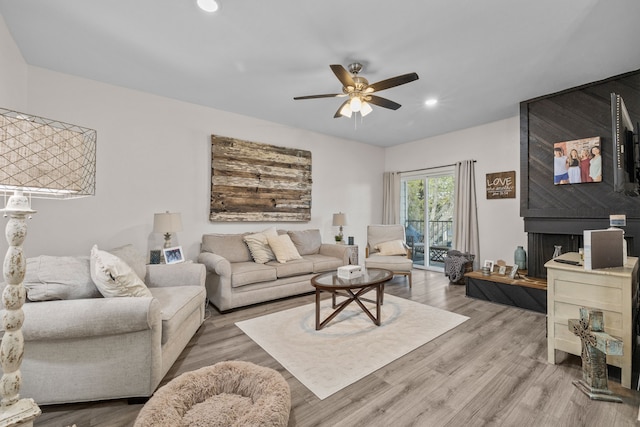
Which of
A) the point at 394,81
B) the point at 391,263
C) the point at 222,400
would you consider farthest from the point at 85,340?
the point at 391,263

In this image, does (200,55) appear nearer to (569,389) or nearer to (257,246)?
(257,246)

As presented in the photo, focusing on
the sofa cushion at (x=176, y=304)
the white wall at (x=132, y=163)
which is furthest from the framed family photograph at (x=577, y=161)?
the sofa cushion at (x=176, y=304)

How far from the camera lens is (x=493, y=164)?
14.6ft

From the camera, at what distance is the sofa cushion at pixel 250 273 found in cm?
305

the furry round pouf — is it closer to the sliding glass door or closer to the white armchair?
the white armchair

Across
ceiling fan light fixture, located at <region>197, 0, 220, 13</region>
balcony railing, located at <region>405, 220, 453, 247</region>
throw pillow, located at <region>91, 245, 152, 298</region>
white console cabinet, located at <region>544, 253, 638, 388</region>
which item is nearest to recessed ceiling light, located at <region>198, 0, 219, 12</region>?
ceiling fan light fixture, located at <region>197, 0, 220, 13</region>

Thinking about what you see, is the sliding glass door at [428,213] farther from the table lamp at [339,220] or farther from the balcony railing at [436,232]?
the table lamp at [339,220]

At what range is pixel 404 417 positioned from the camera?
1491 millimetres

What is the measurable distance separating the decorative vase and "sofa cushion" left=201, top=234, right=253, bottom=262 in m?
3.86

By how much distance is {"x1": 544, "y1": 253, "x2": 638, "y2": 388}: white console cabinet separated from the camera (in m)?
1.75

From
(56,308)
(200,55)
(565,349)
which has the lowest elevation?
(565,349)

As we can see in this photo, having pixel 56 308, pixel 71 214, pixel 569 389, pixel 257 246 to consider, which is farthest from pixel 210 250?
pixel 569 389

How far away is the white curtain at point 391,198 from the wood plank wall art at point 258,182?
2.08 metres

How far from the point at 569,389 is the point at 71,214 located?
470cm
